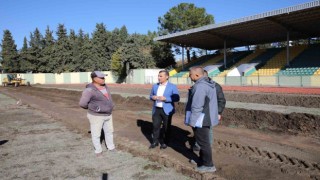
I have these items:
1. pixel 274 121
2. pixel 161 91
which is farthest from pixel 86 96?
pixel 274 121

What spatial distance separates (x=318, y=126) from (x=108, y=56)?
63.0 m

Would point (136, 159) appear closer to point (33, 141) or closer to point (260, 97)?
point (33, 141)

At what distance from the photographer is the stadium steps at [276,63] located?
1367 inches

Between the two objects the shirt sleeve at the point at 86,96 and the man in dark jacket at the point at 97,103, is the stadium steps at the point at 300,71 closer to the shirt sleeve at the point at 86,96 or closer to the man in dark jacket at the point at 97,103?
the man in dark jacket at the point at 97,103

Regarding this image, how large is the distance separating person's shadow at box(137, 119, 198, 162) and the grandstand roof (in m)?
21.2

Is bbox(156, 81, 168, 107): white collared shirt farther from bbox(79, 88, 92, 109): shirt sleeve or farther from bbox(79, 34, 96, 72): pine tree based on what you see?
bbox(79, 34, 96, 72): pine tree

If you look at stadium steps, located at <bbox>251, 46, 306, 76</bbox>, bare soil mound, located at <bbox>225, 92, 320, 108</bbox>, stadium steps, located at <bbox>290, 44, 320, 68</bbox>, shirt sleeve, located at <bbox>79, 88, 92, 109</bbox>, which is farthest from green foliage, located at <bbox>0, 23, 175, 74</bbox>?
shirt sleeve, located at <bbox>79, 88, 92, 109</bbox>

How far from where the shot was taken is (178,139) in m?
9.08

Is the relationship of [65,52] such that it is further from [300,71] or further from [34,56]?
[300,71]

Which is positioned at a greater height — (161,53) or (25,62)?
(161,53)

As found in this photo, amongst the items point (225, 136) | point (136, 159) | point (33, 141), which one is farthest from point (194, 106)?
point (33, 141)

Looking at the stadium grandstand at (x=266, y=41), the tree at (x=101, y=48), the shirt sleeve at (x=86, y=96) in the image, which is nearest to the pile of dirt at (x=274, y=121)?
the shirt sleeve at (x=86, y=96)

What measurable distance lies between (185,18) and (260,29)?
26.7 meters

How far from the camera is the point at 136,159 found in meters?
6.90
